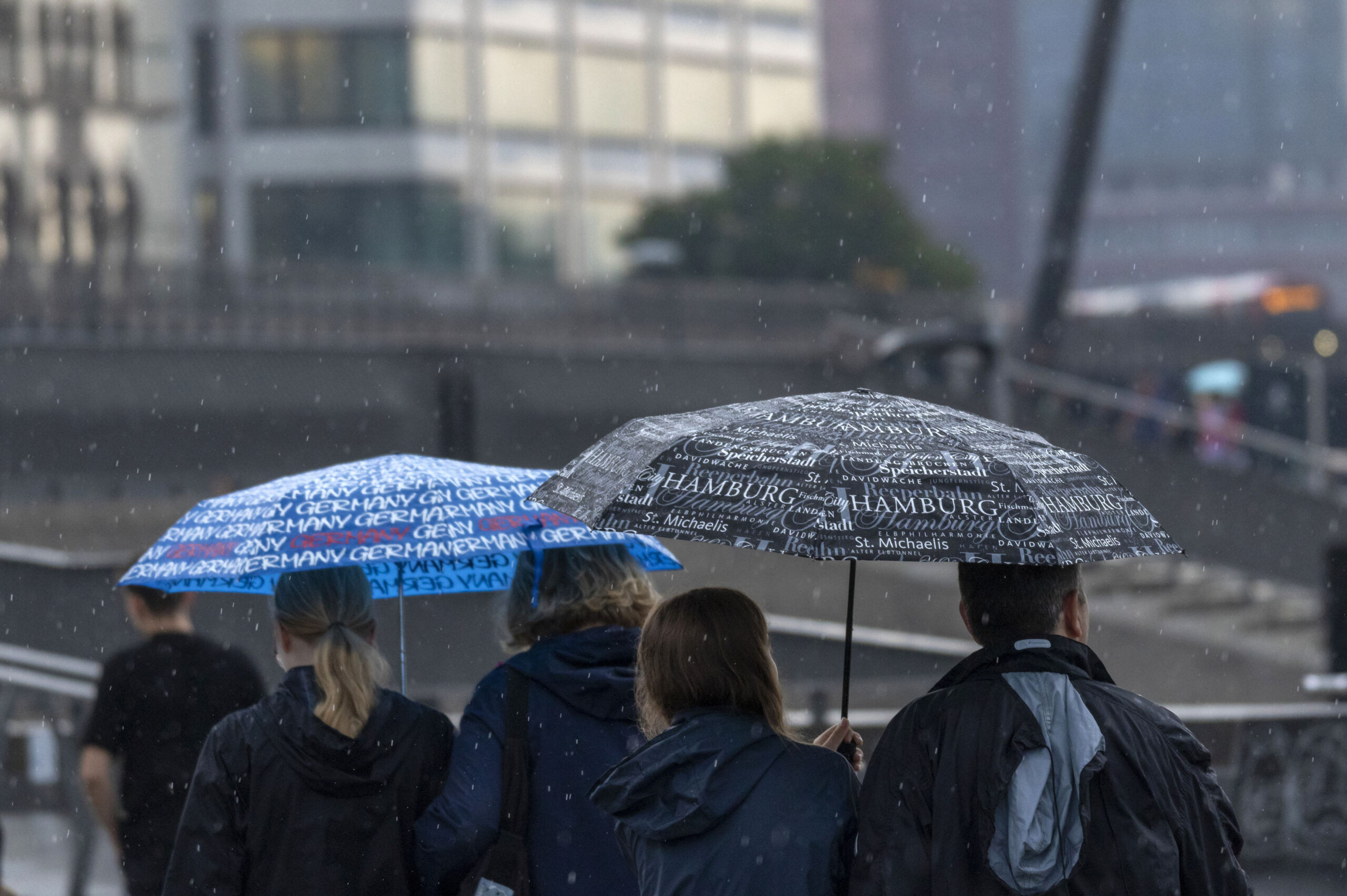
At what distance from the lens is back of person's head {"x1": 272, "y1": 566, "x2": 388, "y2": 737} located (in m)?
3.33

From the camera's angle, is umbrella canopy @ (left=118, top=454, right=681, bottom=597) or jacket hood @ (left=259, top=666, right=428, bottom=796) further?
umbrella canopy @ (left=118, top=454, right=681, bottom=597)

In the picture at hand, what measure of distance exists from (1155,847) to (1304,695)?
12260 millimetres

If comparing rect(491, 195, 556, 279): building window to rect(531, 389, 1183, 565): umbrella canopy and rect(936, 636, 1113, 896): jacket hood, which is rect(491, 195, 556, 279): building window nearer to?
rect(531, 389, 1183, 565): umbrella canopy

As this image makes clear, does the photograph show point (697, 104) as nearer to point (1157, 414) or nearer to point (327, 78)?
point (327, 78)

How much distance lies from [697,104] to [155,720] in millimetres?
66648

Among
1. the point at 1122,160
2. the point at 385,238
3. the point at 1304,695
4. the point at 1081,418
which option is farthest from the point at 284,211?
the point at 1122,160

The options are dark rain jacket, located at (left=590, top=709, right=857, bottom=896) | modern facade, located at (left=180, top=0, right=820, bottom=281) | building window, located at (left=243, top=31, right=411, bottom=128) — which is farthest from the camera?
building window, located at (left=243, top=31, right=411, bottom=128)

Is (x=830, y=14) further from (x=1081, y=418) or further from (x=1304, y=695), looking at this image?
(x=1304, y=695)

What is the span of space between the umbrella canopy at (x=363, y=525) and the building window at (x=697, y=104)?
66.3 metres

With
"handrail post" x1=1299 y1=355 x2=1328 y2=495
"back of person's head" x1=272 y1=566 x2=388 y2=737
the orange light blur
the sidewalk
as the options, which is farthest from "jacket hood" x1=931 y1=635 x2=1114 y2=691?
the orange light blur

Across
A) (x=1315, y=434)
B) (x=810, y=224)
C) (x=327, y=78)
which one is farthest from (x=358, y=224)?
(x=1315, y=434)

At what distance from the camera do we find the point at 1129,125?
133125mm

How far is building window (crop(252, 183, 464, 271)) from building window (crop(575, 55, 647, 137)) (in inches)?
358

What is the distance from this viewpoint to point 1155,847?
2723 millimetres
